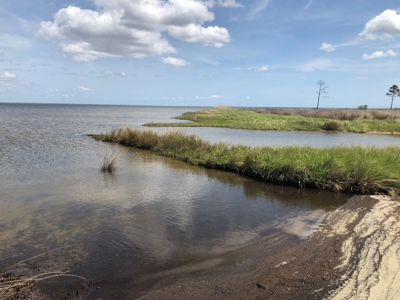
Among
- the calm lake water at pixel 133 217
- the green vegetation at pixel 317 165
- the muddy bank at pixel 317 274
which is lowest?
the calm lake water at pixel 133 217

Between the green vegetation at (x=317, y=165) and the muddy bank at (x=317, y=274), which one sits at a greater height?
the green vegetation at (x=317, y=165)

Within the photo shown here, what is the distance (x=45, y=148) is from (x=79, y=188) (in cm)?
1014

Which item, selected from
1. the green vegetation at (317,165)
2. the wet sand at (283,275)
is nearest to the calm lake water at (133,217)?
the wet sand at (283,275)

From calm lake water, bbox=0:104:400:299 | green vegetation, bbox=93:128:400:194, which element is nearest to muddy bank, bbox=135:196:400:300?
calm lake water, bbox=0:104:400:299

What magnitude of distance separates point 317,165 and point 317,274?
22.4 ft

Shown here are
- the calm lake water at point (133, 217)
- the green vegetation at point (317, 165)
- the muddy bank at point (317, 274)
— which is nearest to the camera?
the muddy bank at point (317, 274)

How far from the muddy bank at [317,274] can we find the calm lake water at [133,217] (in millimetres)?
684

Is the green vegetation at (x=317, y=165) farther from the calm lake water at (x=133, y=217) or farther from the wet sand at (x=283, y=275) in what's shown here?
the wet sand at (x=283, y=275)

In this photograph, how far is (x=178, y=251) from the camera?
5.71m

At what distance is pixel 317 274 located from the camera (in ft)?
15.1

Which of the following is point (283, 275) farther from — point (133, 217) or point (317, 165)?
point (317, 165)

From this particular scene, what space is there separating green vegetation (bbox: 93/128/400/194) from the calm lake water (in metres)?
0.65

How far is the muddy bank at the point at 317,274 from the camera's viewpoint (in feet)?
13.4

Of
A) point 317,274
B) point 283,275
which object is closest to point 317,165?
point 317,274
